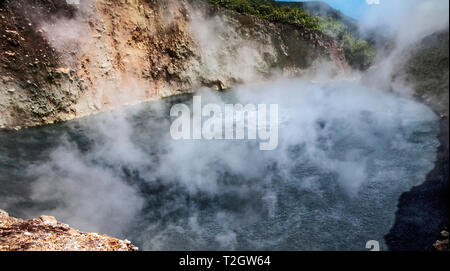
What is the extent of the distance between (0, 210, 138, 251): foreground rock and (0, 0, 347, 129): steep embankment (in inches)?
331

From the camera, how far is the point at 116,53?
54.7ft

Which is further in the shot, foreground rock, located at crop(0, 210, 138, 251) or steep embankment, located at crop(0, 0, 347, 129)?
steep embankment, located at crop(0, 0, 347, 129)

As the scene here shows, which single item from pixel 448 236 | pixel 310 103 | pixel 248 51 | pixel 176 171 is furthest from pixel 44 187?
pixel 248 51

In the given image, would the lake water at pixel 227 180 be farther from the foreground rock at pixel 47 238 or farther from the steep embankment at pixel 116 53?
the steep embankment at pixel 116 53

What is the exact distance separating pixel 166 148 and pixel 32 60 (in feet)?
24.7

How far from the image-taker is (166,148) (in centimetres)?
1145

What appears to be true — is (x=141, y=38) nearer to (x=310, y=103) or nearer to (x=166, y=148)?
(x=166, y=148)

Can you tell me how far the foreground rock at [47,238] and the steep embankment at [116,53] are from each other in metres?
8.41

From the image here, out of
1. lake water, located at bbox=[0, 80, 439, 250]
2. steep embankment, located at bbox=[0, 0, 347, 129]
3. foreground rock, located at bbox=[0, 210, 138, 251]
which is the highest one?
steep embankment, located at bbox=[0, 0, 347, 129]

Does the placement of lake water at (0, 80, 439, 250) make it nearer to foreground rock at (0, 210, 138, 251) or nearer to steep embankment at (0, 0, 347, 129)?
foreground rock at (0, 210, 138, 251)

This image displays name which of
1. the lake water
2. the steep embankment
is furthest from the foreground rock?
the steep embankment

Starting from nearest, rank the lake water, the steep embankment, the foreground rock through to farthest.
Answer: the foreground rock
the lake water
the steep embankment

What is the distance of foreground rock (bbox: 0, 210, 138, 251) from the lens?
541cm

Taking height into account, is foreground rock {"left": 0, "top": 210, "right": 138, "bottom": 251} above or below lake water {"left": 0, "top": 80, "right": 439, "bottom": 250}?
below
